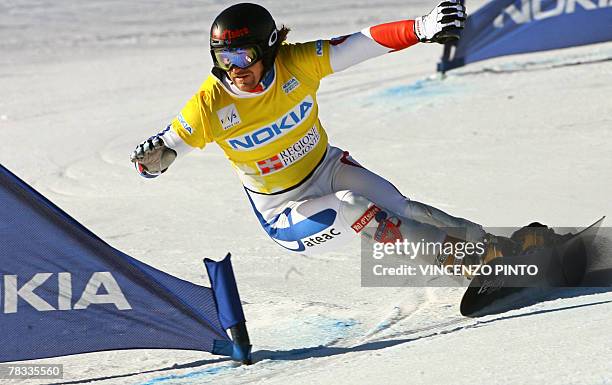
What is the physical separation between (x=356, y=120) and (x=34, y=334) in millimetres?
6201

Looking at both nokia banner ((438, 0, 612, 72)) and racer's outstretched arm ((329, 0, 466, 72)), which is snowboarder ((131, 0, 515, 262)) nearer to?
racer's outstretched arm ((329, 0, 466, 72))

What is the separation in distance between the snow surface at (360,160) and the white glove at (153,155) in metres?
0.91

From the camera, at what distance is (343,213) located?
16.2 feet

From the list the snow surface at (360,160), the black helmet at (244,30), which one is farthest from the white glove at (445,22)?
the snow surface at (360,160)

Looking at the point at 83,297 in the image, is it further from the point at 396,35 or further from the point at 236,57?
the point at 396,35

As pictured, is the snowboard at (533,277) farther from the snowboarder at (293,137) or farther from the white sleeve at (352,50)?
the white sleeve at (352,50)

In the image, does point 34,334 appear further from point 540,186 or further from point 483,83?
point 483,83

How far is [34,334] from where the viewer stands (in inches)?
183

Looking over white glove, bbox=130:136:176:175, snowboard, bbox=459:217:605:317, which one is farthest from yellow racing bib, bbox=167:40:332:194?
snowboard, bbox=459:217:605:317

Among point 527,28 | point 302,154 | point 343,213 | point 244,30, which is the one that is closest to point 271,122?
point 302,154

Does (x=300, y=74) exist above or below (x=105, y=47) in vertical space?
below

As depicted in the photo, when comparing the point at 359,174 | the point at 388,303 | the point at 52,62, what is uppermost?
the point at 52,62

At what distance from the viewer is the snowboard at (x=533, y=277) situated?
494cm

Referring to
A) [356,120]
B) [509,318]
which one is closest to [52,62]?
[356,120]
